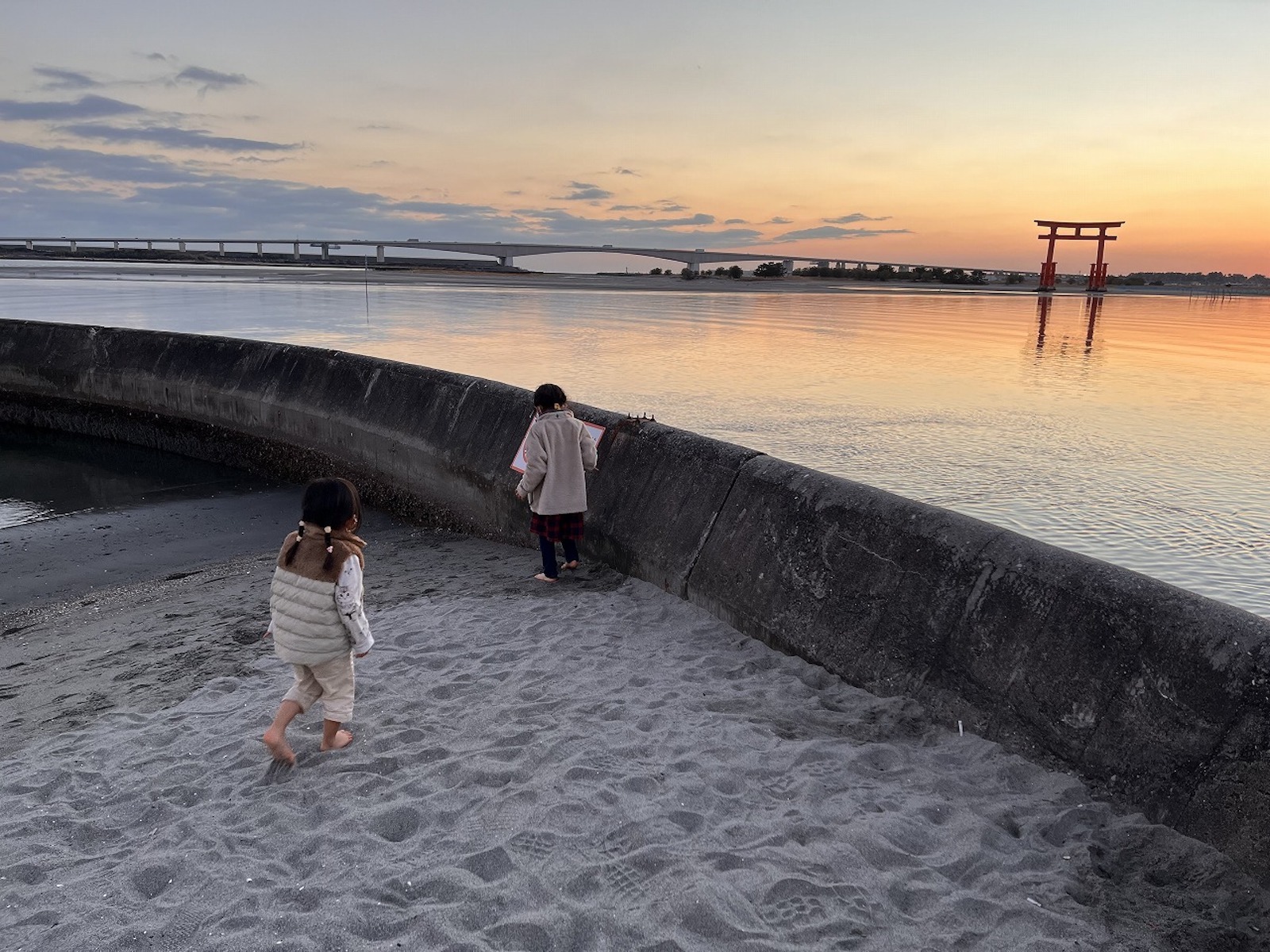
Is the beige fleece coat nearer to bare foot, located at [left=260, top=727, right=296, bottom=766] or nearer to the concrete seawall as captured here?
the concrete seawall

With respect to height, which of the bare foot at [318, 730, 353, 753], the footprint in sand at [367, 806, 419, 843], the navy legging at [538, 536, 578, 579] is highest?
the navy legging at [538, 536, 578, 579]

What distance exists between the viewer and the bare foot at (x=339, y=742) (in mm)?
3736

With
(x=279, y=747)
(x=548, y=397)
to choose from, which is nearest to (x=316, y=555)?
(x=279, y=747)

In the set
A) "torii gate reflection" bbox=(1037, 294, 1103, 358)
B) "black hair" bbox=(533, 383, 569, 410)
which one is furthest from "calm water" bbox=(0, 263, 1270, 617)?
"black hair" bbox=(533, 383, 569, 410)

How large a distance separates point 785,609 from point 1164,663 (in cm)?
192

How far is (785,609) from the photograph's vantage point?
478 cm

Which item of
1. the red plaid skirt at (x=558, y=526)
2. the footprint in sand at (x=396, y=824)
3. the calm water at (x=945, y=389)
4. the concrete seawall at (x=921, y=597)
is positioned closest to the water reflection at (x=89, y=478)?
the concrete seawall at (x=921, y=597)

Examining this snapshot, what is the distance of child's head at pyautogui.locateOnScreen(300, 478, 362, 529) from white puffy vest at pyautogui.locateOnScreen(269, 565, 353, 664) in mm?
A: 265

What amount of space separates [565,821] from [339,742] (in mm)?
1221

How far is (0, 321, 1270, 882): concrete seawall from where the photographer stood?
3092mm

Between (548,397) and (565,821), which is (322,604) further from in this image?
(548,397)

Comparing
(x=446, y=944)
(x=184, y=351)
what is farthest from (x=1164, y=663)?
(x=184, y=351)

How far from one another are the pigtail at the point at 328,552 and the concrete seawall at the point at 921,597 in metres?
2.41

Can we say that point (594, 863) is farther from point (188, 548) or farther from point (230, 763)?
point (188, 548)
